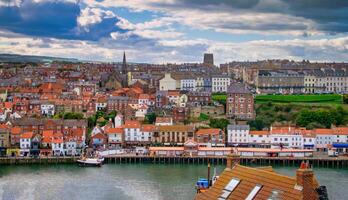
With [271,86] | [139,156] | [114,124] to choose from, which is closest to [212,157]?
[139,156]

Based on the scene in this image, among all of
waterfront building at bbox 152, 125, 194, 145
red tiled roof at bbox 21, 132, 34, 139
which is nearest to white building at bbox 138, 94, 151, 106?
waterfront building at bbox 152, 125, 194, 145

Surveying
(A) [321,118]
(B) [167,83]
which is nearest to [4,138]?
(A) [321,118]

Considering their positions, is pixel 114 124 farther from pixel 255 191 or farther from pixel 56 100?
pixel 255 191

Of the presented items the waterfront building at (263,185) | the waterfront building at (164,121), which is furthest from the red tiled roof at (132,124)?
the waterfront building at (263,185)

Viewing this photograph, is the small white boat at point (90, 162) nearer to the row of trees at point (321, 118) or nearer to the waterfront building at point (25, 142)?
the waterfront building at point (25, 142)

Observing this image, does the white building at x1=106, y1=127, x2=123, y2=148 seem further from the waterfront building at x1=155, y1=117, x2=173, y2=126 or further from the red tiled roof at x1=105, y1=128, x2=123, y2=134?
the waterfront building at x1=155, y1=117, x2=173, y2=126

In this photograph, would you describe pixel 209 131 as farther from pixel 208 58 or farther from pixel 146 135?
pixel 208 58
